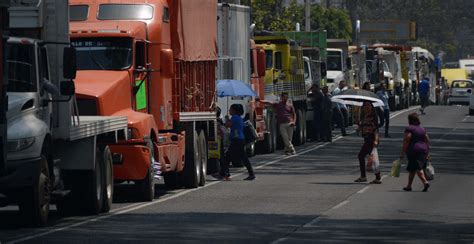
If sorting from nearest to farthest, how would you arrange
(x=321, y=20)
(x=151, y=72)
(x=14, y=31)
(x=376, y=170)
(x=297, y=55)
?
(x=14, y=31)
(x=151, y=72)
(x=376, y=170)
(x=297, y=55)
(x=321, y=20)

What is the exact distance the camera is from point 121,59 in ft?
83.0

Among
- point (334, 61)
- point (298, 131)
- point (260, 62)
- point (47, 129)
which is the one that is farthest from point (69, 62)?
point (334, 61)

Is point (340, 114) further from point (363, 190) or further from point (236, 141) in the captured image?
point (363, 190)

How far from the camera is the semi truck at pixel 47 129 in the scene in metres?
19.1

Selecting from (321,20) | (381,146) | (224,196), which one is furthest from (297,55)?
(321,20)

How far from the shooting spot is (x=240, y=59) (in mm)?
35031

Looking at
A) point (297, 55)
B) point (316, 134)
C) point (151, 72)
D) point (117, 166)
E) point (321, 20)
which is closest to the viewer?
point (117, 166)

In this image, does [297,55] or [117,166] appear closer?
[117,166]

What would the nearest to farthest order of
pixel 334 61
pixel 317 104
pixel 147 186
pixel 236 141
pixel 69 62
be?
1. pixel 69 62
2. pixel 147 186
3. pixel 236 141
4. pixel 317 104
5. pixel 334 61

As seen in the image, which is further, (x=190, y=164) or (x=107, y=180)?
(x=190, y=164)

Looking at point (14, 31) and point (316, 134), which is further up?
point (14, 31)

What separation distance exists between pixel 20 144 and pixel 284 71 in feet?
77.0

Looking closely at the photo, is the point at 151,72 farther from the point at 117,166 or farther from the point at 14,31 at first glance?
the point at 14,31

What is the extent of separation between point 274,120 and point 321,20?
56.3m
